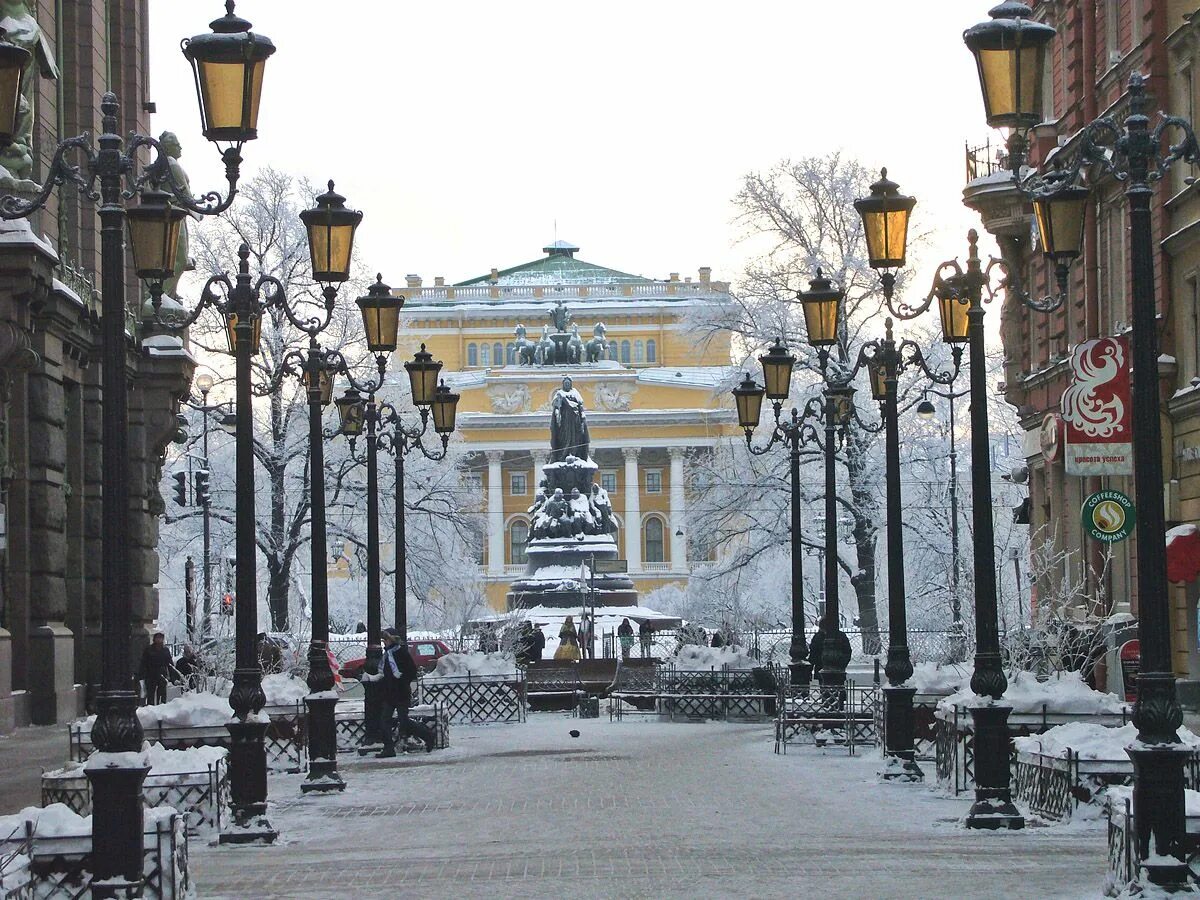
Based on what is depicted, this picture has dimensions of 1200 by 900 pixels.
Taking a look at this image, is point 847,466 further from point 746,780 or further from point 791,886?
point 791,886

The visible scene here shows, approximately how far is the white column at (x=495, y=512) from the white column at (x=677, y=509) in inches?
377

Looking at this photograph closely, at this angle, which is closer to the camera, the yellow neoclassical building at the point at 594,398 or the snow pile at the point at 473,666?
the snow pile at the point at 473,666

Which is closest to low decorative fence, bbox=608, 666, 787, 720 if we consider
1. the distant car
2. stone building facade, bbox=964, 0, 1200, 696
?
stone building facade, bbox=964, 0, 1200, 696

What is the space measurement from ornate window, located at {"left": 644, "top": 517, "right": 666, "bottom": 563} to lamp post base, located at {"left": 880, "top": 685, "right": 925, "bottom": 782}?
345ft

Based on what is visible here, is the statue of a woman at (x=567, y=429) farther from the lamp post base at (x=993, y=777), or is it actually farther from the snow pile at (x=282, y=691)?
the lamp post base at (x=993, y=777)

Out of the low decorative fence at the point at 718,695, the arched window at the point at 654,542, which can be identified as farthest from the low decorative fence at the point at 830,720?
the arched window at the point at 654,542

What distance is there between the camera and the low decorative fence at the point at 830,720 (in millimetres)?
24956

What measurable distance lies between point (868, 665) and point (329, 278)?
32247 mm

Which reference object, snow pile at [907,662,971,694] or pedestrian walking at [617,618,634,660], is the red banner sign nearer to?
snow pile at [907,662,971,694]

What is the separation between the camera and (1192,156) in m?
11.9

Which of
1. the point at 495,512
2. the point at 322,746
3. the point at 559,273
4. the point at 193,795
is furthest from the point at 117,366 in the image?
the point at 559,273

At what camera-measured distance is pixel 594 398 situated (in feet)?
423

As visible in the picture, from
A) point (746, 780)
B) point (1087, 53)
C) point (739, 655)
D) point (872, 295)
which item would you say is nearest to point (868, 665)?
point (872, 295)

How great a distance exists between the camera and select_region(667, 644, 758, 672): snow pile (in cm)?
3688
